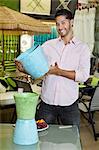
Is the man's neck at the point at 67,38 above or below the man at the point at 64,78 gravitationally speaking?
above

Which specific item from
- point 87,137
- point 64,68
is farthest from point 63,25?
point 87,137

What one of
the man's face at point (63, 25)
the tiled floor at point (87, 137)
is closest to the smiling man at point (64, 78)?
the man's face at point (63, 25)

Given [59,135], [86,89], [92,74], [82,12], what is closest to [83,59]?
[59,135]

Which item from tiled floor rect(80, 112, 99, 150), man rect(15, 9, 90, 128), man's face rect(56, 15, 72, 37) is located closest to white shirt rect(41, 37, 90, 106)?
man rect(15, 9, 90, 128)

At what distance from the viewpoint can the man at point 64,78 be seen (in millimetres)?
1697

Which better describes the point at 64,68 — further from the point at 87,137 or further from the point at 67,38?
the point at 87,137

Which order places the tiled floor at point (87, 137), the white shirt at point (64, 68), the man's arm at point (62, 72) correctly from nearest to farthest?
1. the man's arm at point (62, 72)
2. the white shirt at point (64, 68)
3. the tiled floor at point (87, 137)

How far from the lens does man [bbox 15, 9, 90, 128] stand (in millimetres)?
1697

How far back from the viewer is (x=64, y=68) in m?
1.72

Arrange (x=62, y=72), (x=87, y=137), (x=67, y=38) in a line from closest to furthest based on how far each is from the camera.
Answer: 1. (x=62, y=72)
2. (x=67, y=38)
3. (x=87, y=137)

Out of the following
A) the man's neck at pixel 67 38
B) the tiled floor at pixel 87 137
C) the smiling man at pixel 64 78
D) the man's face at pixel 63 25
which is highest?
the man's face at pixel 63 25

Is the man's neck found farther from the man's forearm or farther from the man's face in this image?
the man's forearm

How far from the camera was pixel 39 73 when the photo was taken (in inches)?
52.7

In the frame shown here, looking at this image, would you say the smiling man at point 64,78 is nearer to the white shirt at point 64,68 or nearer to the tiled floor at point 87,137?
the white shirt at point 64,68
